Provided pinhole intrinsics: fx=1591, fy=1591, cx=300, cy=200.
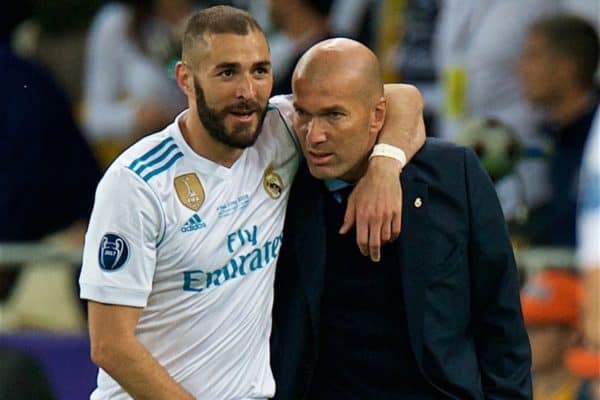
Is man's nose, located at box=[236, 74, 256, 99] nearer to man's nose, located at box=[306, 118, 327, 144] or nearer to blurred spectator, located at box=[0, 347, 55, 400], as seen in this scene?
man's nose, located at box=[306, 118, 327, 144]

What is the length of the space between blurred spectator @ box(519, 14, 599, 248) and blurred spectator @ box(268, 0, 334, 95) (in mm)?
918

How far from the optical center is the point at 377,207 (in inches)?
175

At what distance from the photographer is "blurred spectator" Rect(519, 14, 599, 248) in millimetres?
6762

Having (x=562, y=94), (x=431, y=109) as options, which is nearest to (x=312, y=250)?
(x=562, y=94)

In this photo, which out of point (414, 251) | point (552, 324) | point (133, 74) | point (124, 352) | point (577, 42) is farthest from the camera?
point (133, 74)

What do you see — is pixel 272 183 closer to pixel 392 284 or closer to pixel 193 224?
pixel 193 224

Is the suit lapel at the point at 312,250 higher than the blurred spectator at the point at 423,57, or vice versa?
the suit lapel at the point at 312,250

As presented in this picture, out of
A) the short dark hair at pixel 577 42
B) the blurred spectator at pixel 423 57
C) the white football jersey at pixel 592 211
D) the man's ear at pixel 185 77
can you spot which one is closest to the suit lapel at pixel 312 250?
the man's ear at pixel 185 77

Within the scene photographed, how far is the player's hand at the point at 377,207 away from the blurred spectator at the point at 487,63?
269 cm

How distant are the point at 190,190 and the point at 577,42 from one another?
298 cm

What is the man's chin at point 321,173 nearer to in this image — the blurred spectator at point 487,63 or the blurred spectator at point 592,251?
the blurred spectator at point 592,251

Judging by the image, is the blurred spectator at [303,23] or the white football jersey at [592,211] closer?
the white football jersey at [592,211]

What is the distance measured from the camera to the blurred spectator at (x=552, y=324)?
6355 mm

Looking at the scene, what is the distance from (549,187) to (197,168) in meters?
2.82
